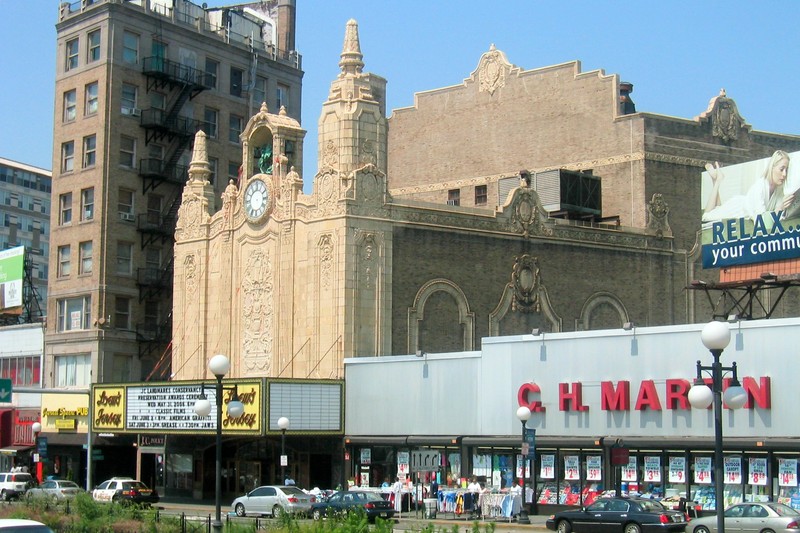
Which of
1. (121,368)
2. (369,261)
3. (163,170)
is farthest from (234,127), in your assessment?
(369,261)

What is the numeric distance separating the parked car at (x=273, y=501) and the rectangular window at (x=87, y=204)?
30871 mm

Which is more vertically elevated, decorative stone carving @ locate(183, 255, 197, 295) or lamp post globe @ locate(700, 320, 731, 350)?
decorative stone carving @ locate(183, 255, 197, 295)

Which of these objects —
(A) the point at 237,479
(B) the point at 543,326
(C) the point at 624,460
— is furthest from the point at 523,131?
(C) the point at 624,460

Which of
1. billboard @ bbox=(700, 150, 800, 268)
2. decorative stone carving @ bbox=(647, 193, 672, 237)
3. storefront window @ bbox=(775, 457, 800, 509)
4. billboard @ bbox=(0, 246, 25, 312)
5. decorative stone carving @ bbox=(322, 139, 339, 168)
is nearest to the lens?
storefront window @ bbox=(775, 457, 800, 509)

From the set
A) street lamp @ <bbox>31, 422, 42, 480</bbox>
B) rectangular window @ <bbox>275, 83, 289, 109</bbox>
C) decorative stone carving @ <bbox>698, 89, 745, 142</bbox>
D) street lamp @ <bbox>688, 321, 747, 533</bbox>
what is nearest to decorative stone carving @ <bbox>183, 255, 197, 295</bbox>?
street lamp @ <bbox>31, 422, 42, 480</bbox>

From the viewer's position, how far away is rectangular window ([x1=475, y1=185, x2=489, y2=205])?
6956 centimetres

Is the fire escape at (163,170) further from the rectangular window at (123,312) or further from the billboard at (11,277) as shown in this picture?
the billboard at (11,277)

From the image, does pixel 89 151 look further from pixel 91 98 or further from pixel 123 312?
pixel 123 312

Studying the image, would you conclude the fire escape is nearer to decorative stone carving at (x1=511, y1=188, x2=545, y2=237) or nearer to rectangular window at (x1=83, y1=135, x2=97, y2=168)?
rectangular window at (x1=83, y1=135, x2=97, y2=168)

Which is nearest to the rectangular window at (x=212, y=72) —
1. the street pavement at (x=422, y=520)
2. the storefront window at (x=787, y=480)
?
the street pavement at (x=422, y=520)

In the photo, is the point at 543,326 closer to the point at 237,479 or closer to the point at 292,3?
the point at 237,479

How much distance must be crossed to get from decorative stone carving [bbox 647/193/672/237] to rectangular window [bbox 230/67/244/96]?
98.2 feet

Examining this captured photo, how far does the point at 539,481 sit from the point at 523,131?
2714 centimetres

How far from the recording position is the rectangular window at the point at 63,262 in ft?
244
